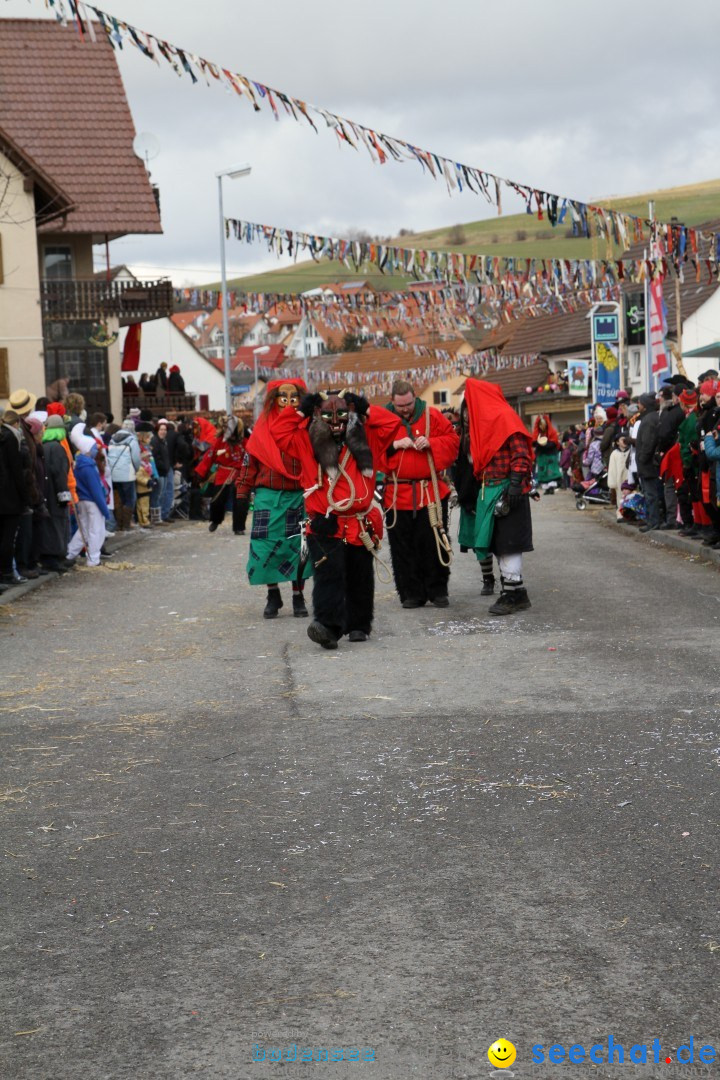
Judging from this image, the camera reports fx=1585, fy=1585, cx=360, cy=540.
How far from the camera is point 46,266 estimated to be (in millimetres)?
42375

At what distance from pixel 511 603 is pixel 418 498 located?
48.3 inches

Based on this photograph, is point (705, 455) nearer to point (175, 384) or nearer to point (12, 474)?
point (12, 474)

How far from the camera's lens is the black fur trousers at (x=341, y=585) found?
1089 cm

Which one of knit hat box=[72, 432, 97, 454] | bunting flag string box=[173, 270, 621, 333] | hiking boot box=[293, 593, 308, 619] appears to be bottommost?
hiking boot box=[293, 593, 308, 619]

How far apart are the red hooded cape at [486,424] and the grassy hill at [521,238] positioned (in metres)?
44.0

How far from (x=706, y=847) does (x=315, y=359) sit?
406 feet

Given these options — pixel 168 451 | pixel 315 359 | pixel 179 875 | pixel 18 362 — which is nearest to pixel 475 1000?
pixel 179 875

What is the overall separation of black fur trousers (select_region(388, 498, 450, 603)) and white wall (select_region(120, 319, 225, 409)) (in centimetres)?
6477

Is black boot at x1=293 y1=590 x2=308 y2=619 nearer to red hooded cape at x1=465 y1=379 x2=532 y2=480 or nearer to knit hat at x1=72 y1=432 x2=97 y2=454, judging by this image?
red hooded cape at x1=465 y1=379 x2=532 y2=480

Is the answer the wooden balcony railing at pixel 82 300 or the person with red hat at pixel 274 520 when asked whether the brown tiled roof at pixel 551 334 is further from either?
the person with red hat at pixel 274 520

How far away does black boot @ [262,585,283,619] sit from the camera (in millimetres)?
12977

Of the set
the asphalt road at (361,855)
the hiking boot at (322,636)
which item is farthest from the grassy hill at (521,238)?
the asphalt road at (361,855)

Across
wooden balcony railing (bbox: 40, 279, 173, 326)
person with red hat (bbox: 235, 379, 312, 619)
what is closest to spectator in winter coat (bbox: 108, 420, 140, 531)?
person with red hat (bbox: 235, 379, 312, 619)

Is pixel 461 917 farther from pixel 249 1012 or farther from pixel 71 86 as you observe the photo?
pixel 71 86
